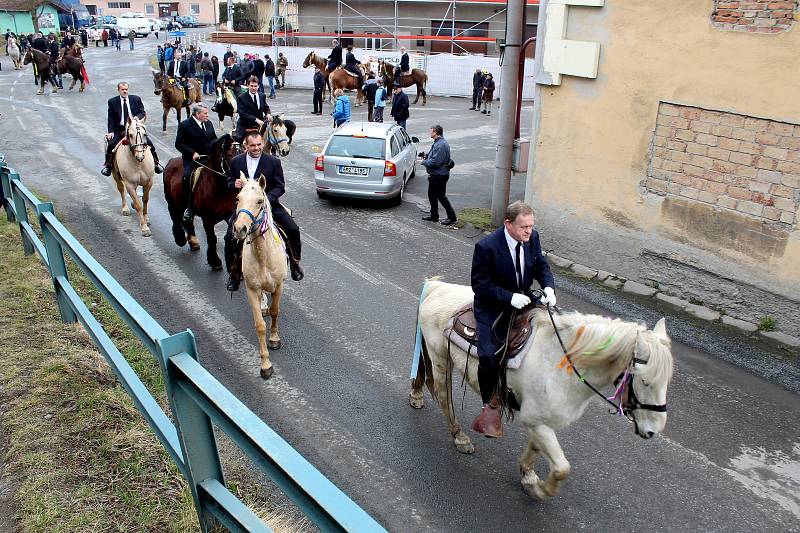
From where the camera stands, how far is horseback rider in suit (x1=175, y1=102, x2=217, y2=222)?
10766 mm

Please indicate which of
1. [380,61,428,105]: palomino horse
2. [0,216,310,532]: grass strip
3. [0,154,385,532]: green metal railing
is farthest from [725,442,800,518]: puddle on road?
[380,61,428,105]: palomino horse

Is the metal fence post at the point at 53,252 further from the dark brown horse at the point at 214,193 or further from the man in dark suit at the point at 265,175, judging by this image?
the dark brown horse at the point at 214,193

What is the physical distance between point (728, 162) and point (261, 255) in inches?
267

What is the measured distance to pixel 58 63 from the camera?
3128 centimetres

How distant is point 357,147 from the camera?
14641 millimetres

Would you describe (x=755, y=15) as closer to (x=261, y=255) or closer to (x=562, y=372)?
(x=562, y=372)

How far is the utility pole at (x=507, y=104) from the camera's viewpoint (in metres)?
11.8

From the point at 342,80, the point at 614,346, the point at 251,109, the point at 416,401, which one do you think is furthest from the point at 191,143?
the point at 342,80

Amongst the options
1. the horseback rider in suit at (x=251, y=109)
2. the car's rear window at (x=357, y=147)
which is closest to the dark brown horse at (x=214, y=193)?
the car's rear window at (x=357, y=147)

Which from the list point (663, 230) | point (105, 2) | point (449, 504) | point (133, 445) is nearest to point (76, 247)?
point (133, 445)

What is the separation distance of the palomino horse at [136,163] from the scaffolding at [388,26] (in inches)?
1085

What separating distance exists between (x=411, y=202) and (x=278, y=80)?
22.5m

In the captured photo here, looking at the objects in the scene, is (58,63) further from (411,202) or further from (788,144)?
(788,144)

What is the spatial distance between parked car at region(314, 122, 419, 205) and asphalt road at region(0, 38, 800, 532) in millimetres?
689
